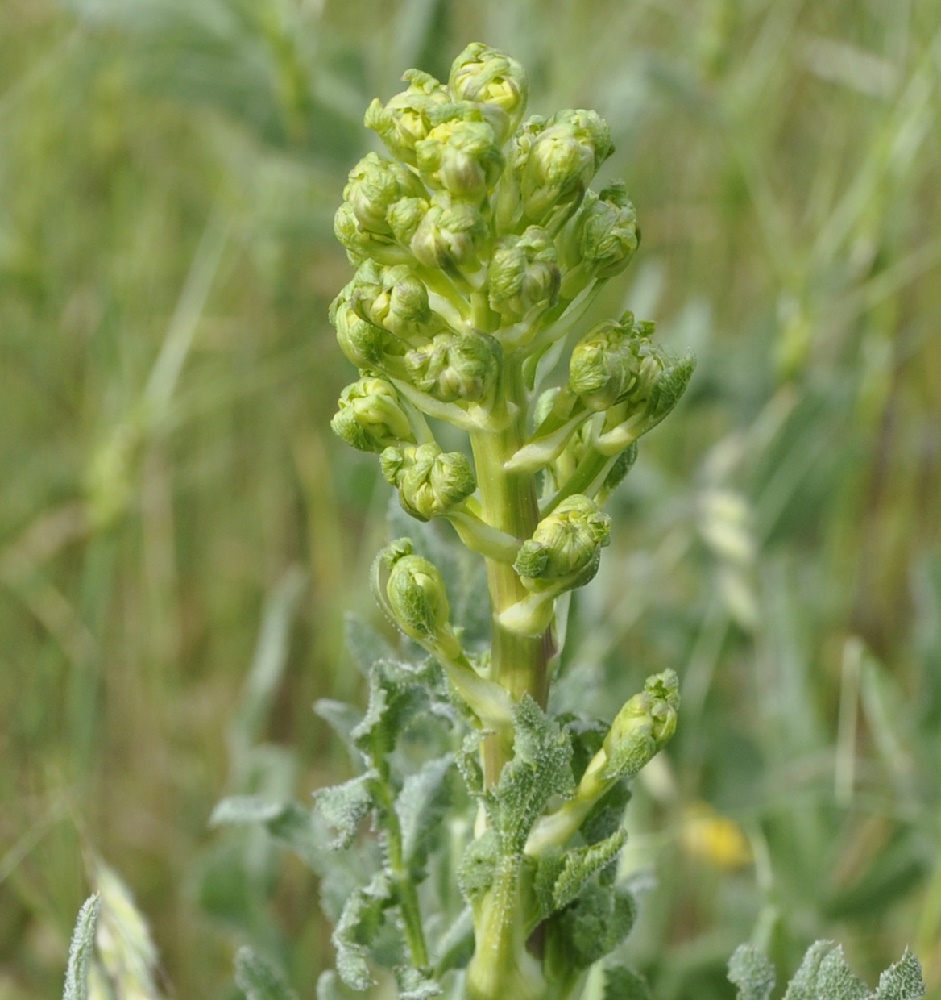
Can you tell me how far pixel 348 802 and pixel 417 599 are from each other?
0.23m

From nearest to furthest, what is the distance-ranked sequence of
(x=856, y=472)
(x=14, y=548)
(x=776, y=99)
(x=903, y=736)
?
(x=903, y=736) < (x=14, y=548) < (x=856, y=472) < (x=776, y=99)

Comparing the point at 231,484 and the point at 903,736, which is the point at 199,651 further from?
the point at 903,736

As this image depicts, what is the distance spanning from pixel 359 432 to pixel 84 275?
2.31 metres

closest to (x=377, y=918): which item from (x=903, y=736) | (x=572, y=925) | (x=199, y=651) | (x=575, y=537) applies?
(x=572, y=925)

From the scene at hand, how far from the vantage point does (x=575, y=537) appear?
0.95 metres

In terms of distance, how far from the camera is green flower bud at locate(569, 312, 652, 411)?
37.3 inches

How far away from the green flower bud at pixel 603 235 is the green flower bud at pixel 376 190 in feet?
0.43

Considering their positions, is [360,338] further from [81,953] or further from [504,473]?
[81,953]

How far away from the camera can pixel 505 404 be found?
3.26 feet

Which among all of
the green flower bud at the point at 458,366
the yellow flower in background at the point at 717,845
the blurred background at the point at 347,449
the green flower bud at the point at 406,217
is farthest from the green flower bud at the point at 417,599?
the yellow flower in background at the point at 717,845

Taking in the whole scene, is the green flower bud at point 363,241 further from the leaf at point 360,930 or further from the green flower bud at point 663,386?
the leaf at point 360,930

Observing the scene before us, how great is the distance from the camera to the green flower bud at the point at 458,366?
0.94m

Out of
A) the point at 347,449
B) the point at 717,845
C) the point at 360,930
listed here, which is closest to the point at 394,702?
the point at 360,930

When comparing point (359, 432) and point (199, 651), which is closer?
point (359, 432)
